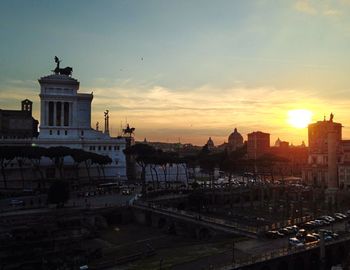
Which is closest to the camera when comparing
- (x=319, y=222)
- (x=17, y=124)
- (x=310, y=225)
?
(x=310, y=225)

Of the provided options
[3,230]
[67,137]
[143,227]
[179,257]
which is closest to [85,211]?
[143,227]

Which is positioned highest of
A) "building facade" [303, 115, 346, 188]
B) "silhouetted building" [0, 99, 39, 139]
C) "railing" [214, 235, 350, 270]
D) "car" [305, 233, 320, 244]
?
"silhouetted building" [0, 99, 39, 139]

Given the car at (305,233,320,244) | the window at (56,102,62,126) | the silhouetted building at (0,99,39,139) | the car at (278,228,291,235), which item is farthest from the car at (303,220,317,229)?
the silhouetted building at (0,99,39,139)

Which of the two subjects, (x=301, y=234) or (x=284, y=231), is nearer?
(x=301, y=234)

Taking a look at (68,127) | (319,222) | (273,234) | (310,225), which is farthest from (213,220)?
(68,127)

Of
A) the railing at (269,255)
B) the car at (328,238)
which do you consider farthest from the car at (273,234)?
the car at (328,238)

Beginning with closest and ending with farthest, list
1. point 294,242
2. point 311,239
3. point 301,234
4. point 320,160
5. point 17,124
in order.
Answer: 1. point 294,242
2. point 311,239
3. point 301,234
4. point 17,124
5. point 320,160

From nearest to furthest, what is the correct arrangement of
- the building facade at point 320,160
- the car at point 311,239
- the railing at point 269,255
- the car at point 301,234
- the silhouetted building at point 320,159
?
the railing at point 269,255 → the car at point 311,239 → the car at point 301,234 → the building facade at point 320,160 → the silhouetted building at point 320,159

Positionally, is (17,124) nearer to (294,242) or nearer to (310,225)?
(310,225)

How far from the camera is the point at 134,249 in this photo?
48938mm

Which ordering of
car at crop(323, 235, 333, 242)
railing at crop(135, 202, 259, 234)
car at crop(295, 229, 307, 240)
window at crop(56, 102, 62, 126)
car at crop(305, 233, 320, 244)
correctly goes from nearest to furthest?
1. car at crop(305, 233, 320, 244)
2. car at crop(323, 235, 333, 242)
3. car at crop(295, 229, 307, 240)
4. railing at crop(135, 202, 259, 234)
5. window at crop(56, 102, 62, 126)

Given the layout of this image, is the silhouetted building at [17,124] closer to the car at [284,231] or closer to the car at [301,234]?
the car at [284,231]

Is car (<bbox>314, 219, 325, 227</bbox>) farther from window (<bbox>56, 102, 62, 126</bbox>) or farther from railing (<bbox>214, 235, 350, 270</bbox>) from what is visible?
window (<bbox>56, 102, 62, 126</bbox>)

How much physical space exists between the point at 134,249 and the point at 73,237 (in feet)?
26.8
